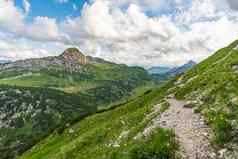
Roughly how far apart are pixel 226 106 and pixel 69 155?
2295 centimetres

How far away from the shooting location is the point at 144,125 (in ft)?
109

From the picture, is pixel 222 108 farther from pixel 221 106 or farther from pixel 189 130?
pixel 189 130

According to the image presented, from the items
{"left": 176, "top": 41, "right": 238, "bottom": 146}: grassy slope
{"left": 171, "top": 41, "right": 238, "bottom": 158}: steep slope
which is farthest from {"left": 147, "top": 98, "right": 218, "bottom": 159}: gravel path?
{"left": 176, "top": 41, "right": 238, "bottom": 146}: grassy slope

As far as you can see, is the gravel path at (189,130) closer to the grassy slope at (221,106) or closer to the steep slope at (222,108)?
the steep slope at (222,108)

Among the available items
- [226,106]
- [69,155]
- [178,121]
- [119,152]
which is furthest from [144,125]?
[69,155]

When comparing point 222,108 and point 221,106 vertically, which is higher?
point 221,106

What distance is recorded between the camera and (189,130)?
93.9ft

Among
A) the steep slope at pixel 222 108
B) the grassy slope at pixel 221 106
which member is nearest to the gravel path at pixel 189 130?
the steep slope at pixel 222 108

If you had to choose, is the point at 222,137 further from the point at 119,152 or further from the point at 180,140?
the point at 119,152

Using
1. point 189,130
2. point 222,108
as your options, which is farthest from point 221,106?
point 189,130

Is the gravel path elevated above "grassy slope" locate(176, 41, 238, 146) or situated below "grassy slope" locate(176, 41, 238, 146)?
below

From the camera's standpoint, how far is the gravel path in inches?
950

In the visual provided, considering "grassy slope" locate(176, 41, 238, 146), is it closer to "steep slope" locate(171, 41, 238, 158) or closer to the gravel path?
"steep slope" locate(171, 41, 238, 158)

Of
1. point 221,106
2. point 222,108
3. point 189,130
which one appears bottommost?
point 189,130
